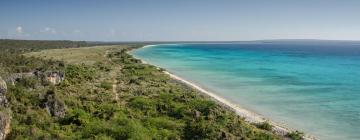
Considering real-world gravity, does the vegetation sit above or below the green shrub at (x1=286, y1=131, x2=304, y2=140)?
above

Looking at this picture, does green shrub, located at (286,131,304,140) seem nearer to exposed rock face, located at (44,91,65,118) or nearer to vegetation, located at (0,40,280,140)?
vegetation, located at (0,40,280,140)

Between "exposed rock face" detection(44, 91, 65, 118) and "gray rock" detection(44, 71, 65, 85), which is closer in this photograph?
"exposed rock face" detection(44, 91, 65, 118)

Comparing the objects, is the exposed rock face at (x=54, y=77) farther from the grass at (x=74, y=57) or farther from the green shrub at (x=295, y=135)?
the grass at (x=74, y=57)

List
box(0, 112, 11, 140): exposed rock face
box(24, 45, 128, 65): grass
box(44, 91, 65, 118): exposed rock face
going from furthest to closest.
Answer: box(24, 45, 128, 65): grass, box(44, 91, 65, 118): exposed rock face, box(0, 112, 11, 140): exposed rock face

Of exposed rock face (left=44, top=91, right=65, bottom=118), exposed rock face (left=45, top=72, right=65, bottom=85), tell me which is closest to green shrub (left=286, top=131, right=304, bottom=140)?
exposed rock face (left=44, top=91, right=65, bottom=118)

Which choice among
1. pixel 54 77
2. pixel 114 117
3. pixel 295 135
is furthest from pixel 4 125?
pixel 54 77

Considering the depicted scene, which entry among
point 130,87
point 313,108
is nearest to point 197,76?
point 130,87

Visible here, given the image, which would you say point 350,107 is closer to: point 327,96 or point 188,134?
point 327,96
